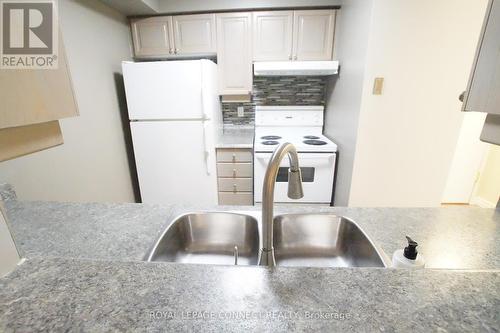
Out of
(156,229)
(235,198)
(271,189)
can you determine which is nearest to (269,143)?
(235,198)

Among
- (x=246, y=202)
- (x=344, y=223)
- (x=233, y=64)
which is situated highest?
(x=233, y=64)

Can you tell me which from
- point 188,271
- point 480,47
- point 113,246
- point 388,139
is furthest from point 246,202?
point 480,47

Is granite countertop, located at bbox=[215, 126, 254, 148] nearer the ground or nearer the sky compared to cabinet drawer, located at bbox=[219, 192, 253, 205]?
nearer the sky

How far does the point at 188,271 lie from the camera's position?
1.62 feet

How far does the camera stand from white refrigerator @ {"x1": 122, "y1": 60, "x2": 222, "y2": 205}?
6.32 ft

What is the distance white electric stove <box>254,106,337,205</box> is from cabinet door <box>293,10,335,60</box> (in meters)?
0.60

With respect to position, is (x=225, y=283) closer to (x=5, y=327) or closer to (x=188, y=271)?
(x=188, y=271)

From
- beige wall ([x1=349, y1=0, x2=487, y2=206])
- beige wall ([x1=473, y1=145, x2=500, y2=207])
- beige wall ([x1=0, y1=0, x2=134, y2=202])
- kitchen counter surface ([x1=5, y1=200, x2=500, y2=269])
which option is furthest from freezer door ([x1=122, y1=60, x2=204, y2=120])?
beige wall ([x1=473, y1=145, x2=500, y2=207])

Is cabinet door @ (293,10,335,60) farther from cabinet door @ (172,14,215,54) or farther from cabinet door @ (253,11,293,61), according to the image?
cabinet door @ (172,14,215,54)

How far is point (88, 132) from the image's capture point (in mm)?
1814

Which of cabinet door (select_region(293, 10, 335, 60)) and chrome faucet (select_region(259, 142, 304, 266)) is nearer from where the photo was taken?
chrome faucet (select_region(259, 142, 304, 266))

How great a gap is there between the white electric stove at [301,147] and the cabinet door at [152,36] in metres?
1.22

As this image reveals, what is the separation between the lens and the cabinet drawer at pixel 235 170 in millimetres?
2373

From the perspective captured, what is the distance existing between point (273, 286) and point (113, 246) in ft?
1.85
